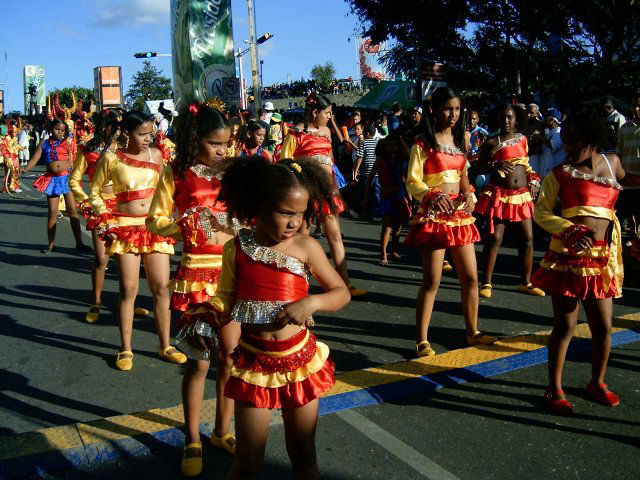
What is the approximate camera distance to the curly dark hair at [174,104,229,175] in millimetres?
3730

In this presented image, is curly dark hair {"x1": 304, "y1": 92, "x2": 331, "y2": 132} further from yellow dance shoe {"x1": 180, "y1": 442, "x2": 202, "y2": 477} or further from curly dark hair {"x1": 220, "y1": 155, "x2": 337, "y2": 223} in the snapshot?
yellow dance shoe {"x1": 180, "y1": 442, "x2": 202, "y2": 477}

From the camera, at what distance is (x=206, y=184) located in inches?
147

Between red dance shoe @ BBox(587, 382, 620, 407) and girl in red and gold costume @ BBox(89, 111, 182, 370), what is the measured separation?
2961mm

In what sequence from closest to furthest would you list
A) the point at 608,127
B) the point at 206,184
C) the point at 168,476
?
the point at 168,476 < the point at 206,184 < the point at 608,127

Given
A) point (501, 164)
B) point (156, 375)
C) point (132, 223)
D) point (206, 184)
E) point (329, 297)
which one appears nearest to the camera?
point (329, 297)

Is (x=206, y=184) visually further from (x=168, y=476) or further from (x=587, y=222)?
(x=587, y=222)

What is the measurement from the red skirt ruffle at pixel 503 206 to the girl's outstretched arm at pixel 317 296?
4.12 m

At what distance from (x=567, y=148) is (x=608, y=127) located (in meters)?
0.27

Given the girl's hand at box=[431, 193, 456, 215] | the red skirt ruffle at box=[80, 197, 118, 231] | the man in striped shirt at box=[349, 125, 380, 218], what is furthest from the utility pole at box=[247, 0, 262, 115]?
the girl's hand at box=[431, 193, 456, 215]

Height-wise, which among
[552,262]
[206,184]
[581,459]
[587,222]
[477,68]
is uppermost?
[477,68]

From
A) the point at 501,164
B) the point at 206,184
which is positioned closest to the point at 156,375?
the point at 206,184

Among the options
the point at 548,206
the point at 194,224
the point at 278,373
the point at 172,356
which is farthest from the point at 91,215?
the point at 548,206

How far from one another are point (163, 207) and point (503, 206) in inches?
154

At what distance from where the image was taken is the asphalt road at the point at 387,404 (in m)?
3.47
